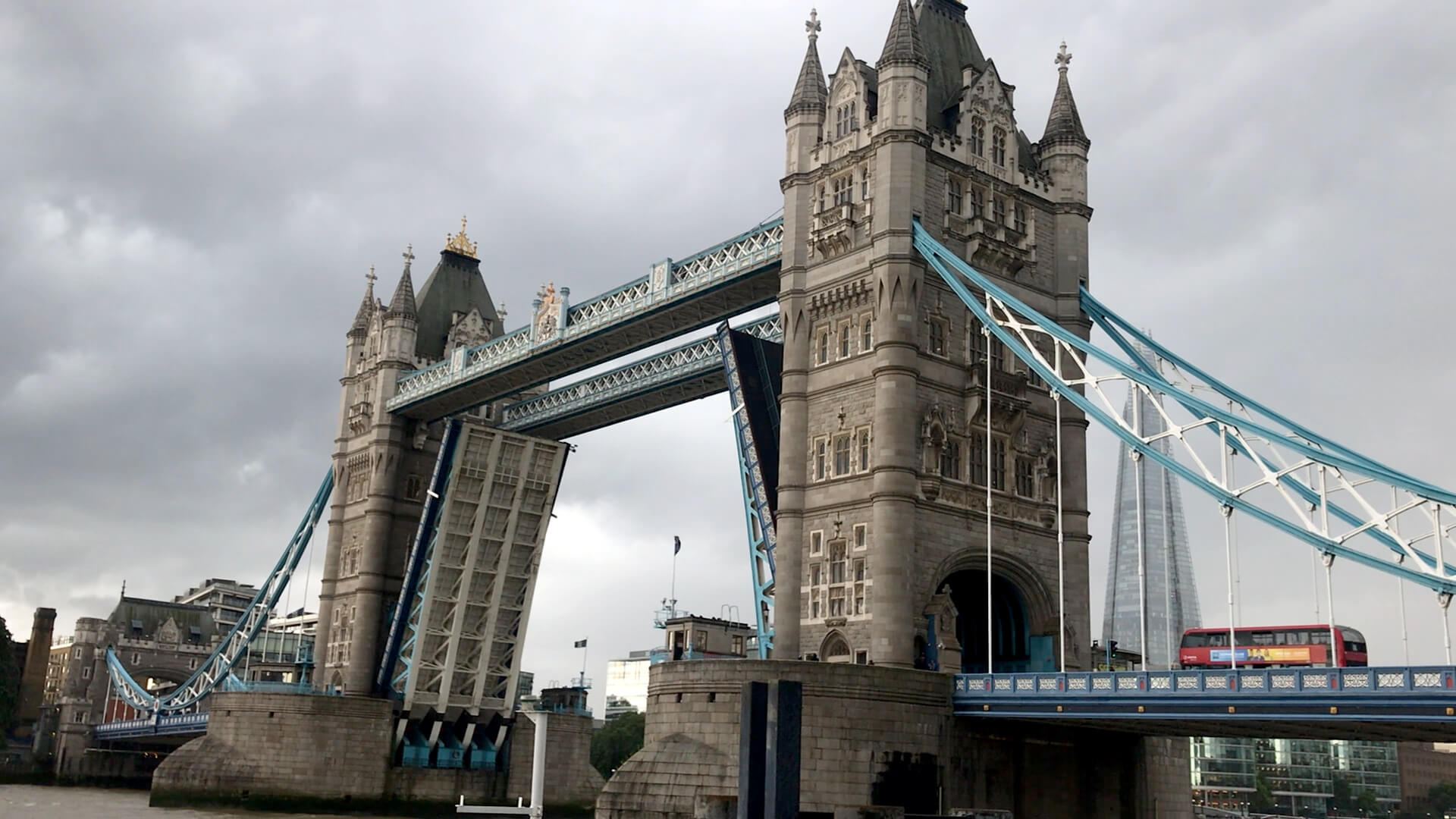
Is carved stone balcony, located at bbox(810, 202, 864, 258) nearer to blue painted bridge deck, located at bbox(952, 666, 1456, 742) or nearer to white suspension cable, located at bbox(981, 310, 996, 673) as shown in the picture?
white suspension cable, located at bbox(981, 310, 996, 673)

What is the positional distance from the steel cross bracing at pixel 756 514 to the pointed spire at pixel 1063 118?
13199 mm

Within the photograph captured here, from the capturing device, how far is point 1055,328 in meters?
40.9

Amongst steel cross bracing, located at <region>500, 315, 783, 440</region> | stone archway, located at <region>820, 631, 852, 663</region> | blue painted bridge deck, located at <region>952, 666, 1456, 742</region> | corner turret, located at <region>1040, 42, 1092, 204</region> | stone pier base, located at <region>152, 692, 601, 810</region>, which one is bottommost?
stone pier base, located at <region>152, 692, 601, 810</region>

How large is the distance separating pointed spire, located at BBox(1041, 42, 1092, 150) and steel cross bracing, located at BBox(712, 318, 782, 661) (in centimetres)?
1320

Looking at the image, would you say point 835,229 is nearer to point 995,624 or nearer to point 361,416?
point 995,624

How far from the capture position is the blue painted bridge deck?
30.4 meters

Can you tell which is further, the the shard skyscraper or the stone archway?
the the shard skyscraper

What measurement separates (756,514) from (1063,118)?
17.1 meters

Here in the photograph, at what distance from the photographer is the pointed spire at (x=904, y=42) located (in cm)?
4484

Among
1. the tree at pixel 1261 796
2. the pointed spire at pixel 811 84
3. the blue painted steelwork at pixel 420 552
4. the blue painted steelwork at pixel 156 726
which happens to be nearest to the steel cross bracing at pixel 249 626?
the blue painted steelwork at pixel 156 726

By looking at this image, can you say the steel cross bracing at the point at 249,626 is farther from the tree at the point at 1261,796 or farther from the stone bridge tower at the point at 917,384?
the tree at the point at 1261,796

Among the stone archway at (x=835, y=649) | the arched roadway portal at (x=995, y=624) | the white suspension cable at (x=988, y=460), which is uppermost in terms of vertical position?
the white suspension cable at (x=988, y=460)

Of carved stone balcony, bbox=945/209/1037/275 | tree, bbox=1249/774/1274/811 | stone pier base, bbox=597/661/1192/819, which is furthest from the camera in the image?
tree, bbox=1249/774/1274/811

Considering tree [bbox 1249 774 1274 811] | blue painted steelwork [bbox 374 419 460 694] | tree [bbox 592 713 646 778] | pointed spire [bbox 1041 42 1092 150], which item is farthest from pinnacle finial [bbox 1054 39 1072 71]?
tree [bbox 1249 774 1274 811]
